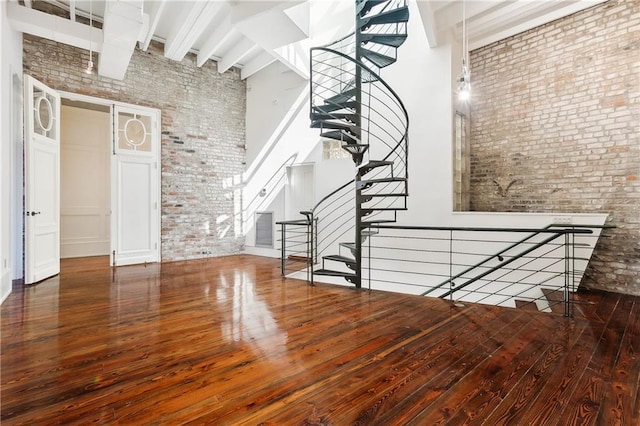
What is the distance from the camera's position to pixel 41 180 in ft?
15.9

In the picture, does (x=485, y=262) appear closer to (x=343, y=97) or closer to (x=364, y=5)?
(x=343, y=97)

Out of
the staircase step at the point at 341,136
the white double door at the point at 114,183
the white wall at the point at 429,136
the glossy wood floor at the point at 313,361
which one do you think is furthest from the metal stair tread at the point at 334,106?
the white double door at the point at 114,183

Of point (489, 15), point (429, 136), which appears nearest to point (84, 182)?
point (429, 136)

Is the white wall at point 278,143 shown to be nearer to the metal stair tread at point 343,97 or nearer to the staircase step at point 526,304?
the metal stair tread at point 343,97

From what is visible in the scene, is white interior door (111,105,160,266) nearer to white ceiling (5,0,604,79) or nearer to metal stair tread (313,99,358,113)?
white ceiling (5,0,604,79)

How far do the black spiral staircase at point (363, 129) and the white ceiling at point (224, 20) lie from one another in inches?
21.0

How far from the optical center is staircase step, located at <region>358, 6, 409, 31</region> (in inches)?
167

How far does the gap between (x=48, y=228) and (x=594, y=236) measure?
24.5ft

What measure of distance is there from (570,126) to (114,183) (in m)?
7.50

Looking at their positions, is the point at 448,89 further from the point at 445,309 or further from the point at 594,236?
the point at 445,309

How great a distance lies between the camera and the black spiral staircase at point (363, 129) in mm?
4383

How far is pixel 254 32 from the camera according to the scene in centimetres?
466

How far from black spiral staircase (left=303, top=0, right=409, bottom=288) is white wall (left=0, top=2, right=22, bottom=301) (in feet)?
12.4

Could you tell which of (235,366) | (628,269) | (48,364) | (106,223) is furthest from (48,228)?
(628,269)
